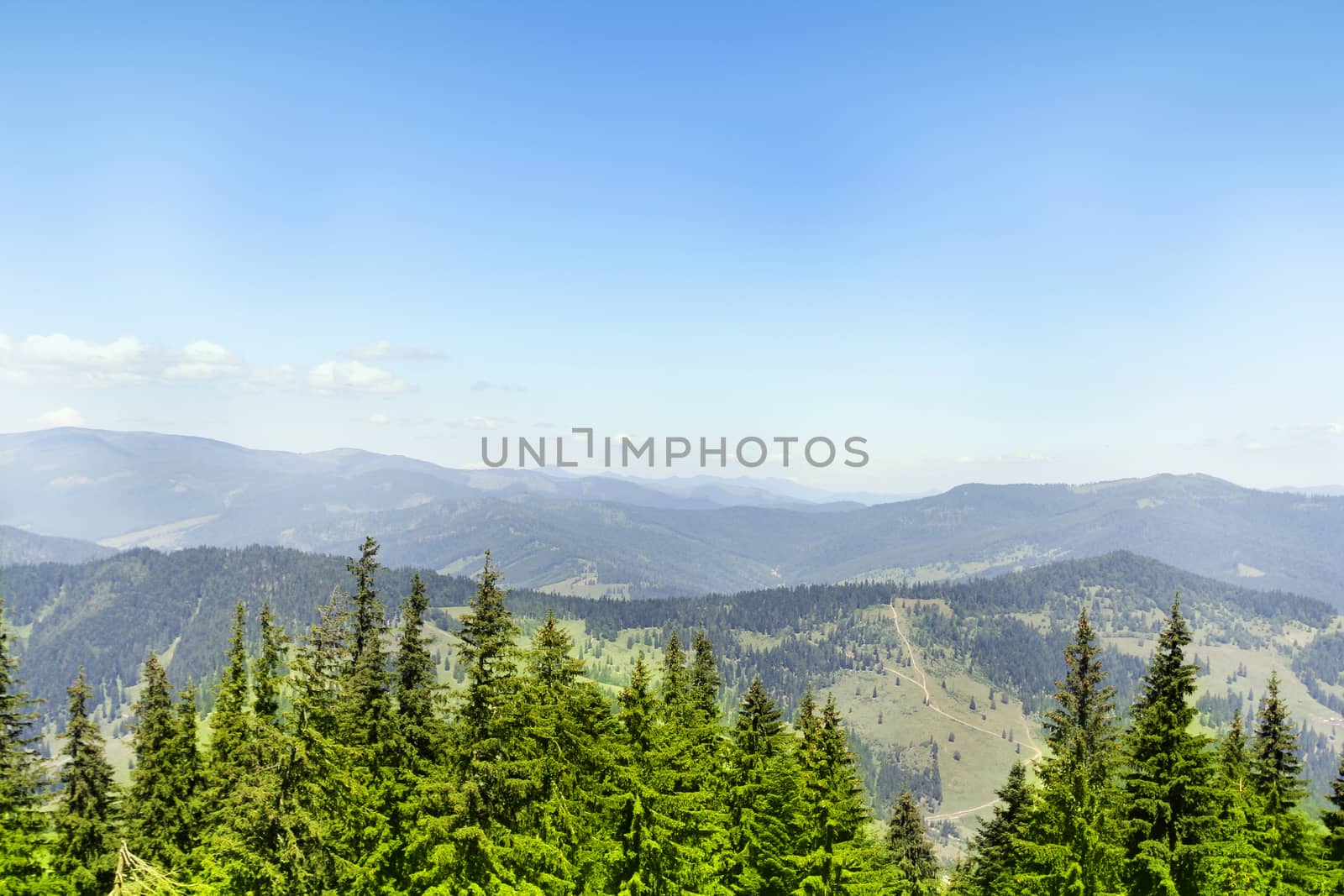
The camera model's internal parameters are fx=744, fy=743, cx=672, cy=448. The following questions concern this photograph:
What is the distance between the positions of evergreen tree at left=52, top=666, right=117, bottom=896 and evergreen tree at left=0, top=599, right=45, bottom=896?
9.24ft

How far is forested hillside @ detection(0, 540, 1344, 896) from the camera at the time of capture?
2644cm

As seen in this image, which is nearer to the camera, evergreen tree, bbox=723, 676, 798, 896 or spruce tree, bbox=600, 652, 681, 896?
spruce tree, bbox=600, 652, 681, 896

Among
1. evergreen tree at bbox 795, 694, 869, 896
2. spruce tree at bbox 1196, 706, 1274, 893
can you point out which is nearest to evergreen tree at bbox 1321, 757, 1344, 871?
spruce tree at bbox 1196, 706, 1274, 893

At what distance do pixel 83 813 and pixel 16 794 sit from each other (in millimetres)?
6613

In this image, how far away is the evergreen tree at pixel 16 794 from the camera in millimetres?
29859

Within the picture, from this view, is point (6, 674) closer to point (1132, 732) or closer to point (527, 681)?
point (527, 681)

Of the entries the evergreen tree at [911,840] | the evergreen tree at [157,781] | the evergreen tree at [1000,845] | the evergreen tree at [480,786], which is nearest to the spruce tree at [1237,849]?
the evergreen tree at [1000,845]

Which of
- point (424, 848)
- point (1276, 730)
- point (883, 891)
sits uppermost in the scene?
point (1276, 730)

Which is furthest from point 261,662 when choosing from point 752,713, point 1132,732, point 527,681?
point 1132,732

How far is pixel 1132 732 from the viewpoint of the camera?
29734mm

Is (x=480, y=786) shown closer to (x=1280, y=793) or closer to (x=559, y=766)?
(x=559, y=766)

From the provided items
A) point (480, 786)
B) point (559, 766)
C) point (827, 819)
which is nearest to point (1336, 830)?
point (827, 819)

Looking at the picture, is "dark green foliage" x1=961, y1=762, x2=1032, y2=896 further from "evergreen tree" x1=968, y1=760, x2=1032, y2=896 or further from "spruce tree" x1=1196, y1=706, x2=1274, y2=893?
"spruce tree" x1=1196, y1=706, x2=1274, y2=893

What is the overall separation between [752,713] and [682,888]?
1023 cm
